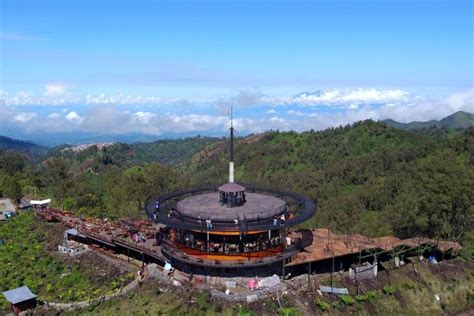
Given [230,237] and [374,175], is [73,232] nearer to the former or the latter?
[230,237]

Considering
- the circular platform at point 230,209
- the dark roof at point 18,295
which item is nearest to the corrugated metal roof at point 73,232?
the dark roof at point 18,295

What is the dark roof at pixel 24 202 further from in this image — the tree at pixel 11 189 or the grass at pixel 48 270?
the grass at pixel 48 270

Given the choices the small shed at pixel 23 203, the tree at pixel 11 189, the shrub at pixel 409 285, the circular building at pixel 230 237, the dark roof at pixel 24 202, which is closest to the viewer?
the circular building at pixel 230 237

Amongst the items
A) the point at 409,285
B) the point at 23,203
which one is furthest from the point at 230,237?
the point at 23,203

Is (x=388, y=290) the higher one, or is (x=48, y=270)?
(x=388, y=290)

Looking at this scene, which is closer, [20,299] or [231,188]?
[20,299]

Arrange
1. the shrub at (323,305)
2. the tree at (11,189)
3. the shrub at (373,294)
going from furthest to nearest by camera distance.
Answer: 1. the tree at (11,189)
2. the shrub at (373,294)
3. the shrub at (323,305)
